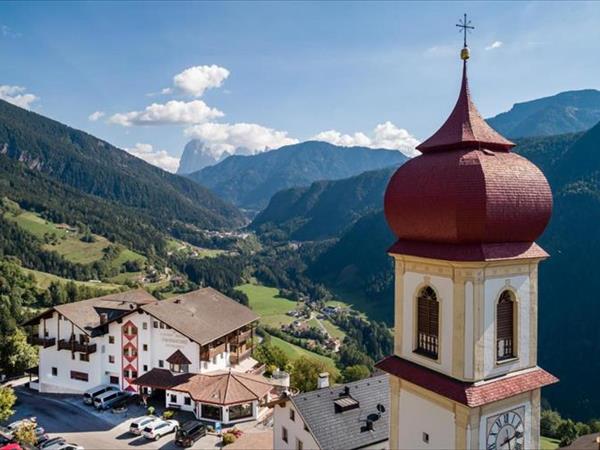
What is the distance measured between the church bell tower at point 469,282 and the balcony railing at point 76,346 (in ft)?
140

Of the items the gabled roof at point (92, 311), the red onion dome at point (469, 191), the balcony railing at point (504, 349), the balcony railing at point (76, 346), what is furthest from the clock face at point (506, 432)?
the balcony railing at point (76, 346)

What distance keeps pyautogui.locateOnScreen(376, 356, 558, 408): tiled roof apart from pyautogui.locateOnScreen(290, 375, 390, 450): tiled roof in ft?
51.7

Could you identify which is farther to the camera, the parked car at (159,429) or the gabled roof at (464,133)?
the parked car at (159,429)

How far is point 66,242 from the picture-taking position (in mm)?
191250

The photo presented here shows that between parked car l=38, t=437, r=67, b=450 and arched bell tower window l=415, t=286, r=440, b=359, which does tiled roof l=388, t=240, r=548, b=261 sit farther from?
parked car l=38, t=437, r=67, b=450

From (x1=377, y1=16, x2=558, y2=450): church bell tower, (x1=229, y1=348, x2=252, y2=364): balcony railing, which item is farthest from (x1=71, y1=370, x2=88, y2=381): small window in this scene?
(x1=377, y1=16, x2=558, y2=450): church bell tower

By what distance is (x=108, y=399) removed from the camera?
154ft

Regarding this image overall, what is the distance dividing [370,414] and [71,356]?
34.7m

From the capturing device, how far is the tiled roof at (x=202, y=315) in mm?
46969

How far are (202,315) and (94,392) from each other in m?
12.8

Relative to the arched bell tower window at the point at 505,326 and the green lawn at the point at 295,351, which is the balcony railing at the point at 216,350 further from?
the green lawn at the point at 295,351

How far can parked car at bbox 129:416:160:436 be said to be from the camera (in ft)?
131

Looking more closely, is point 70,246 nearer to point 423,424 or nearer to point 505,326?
point 423,424

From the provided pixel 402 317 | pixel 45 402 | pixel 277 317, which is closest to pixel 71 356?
pixel 45 402
